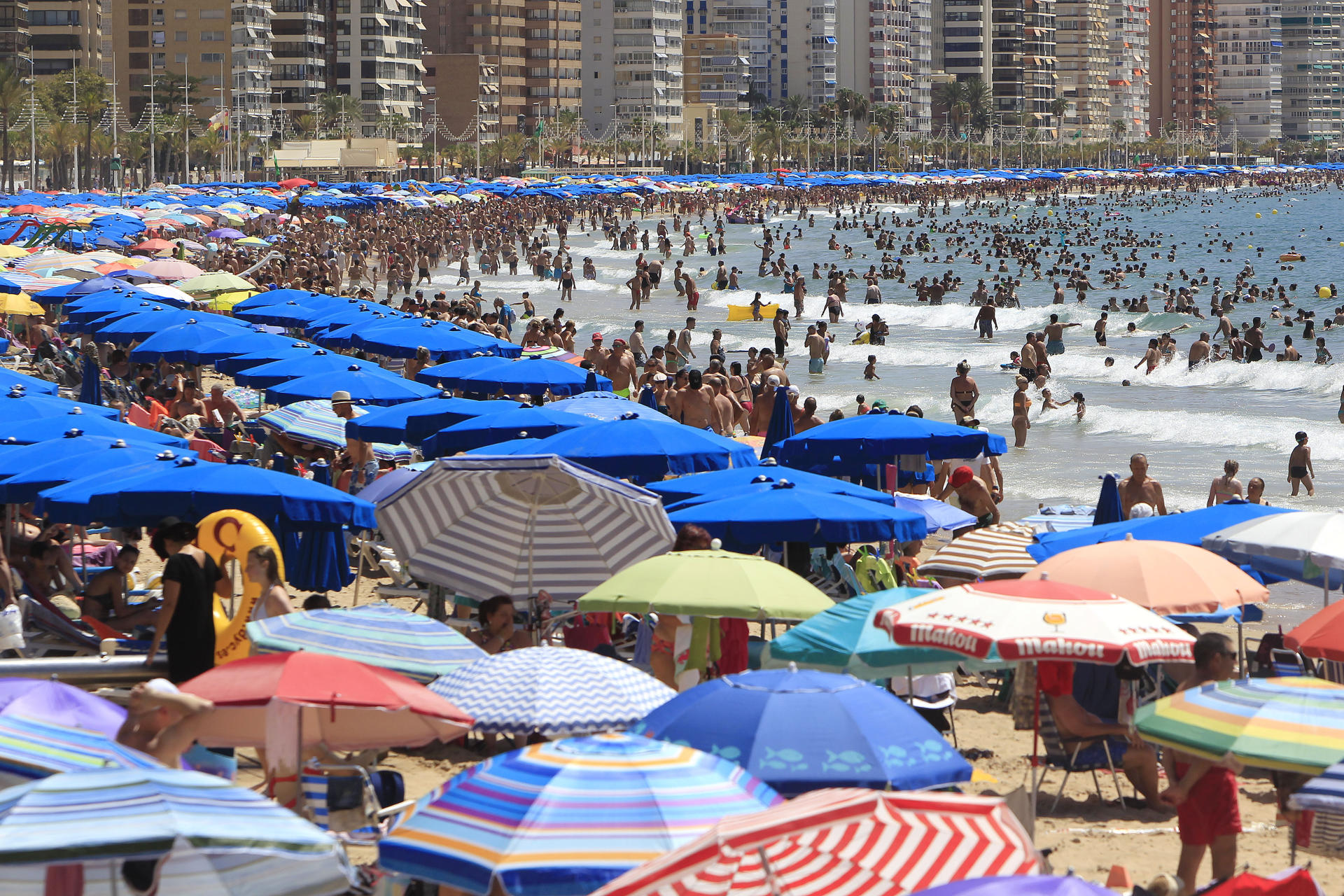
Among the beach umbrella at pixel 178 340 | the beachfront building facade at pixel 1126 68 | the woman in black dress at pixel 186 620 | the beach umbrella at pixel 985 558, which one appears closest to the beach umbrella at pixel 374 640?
the woman in black dress at pixel 186 620

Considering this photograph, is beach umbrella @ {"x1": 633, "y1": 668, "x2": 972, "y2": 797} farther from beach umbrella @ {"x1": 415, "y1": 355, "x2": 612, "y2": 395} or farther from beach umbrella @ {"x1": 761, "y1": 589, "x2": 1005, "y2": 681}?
beach umbrella @ {"x1": 415, "y1": 355, "x2": 612, "y2": 395}

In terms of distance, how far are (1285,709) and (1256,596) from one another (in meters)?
2.56

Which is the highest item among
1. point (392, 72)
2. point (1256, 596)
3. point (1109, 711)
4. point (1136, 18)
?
point (1136, 18)

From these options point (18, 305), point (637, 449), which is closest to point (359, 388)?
point (637, 449)

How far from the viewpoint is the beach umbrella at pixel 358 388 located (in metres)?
13.7

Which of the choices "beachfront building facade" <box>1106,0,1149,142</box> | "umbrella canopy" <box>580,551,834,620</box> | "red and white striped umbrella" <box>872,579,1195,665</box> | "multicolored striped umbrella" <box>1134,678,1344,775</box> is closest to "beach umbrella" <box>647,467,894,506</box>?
"umbrella canopy" <box>580,551,834,620</box>

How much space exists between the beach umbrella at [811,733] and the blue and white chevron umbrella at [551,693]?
34cm

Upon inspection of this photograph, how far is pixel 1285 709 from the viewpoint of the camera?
5.16 m

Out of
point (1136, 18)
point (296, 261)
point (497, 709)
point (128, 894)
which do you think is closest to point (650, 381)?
point (497, 709)

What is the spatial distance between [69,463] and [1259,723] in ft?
22.3

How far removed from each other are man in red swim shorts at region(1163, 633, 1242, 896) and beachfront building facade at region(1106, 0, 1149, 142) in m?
187

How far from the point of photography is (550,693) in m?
5.59

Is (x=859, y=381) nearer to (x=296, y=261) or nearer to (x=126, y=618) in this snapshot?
(x=296, y=261)

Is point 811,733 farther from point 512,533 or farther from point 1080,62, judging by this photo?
point 1080,62
